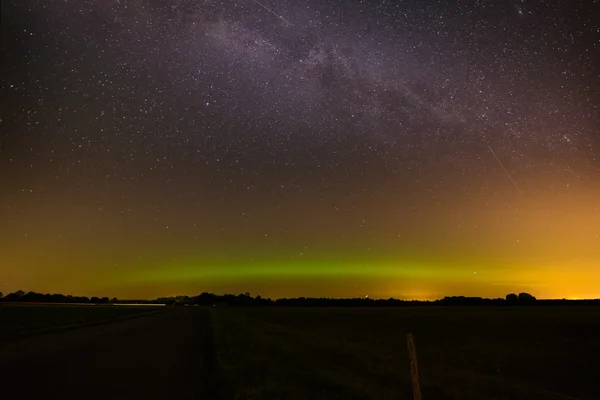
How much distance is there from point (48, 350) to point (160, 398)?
37.3ft

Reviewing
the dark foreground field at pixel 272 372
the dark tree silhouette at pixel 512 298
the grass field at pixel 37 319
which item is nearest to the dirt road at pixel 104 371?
the dark foreground field at pixel 272 372

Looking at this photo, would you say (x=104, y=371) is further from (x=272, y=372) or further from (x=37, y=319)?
(x=37, y=319)

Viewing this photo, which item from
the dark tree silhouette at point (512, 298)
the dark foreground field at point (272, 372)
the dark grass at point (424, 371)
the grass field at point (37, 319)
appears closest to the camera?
the dark foreground field at point (272, 372)

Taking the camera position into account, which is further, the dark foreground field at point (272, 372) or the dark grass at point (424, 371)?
the dark grass at point (424, 371)

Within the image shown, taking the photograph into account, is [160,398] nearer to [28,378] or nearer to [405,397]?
[28,378]

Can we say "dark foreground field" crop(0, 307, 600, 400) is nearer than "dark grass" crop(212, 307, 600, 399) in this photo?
Yes

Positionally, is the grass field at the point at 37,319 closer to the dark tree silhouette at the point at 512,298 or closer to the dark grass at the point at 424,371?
the dark grass at the point at 424,371

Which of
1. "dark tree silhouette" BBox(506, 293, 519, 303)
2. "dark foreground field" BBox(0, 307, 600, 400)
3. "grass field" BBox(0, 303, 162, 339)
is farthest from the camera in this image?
Result: "dark tree silhouette" BBox(506, 293, 519, 303)

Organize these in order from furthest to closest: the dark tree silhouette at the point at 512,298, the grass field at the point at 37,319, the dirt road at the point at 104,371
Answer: the dark tree silhouette at the point at 512,298 → the grass field at the point at 37,319 → the dirt road at the point at 104,371

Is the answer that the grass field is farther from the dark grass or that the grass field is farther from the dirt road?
the dark grass

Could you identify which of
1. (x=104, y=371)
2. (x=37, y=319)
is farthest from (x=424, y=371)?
(x=37, y=319)

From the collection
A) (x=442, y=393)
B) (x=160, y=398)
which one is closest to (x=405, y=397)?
(x=442, y=393)

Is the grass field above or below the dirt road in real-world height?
above

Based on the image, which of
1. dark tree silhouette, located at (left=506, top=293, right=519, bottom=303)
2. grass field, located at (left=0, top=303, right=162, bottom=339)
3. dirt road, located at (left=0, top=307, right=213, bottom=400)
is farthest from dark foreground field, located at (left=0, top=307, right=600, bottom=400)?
dark tree silhouette, located at (left=506, top=293, right=519, bottom=303)
